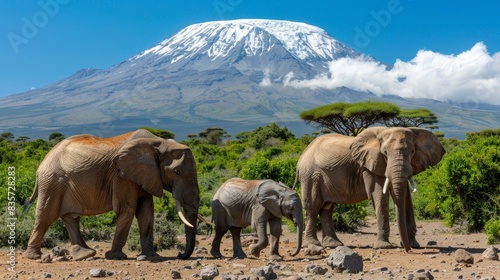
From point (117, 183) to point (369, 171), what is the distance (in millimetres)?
4922

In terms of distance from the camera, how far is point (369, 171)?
1299cm

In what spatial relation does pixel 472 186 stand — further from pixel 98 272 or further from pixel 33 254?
pixel 33 254

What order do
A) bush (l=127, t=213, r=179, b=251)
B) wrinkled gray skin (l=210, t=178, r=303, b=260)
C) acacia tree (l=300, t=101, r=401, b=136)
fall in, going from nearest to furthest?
1. wrinkled gray skin (l=210, t=178, r=303, b=260)
2. bush (l=127, t=213, r=179, b=251)
3. acacia tree (l=300, t=101, r=401, b=136)

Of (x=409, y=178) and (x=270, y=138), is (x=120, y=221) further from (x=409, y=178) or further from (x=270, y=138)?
(x=270, y=138)

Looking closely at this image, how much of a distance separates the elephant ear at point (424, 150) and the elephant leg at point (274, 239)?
127 inches

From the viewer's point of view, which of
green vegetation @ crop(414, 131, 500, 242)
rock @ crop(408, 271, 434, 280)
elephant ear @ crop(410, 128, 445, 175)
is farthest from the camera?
green vegetation @ crop(414, 131, 500, 242)

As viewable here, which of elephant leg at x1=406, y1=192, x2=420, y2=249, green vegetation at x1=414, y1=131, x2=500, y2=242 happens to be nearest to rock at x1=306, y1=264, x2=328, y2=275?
elephant leg at x1=406, y1=192, x2=420, y2=249

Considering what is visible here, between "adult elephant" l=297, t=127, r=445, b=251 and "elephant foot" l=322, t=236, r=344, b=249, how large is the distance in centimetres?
2

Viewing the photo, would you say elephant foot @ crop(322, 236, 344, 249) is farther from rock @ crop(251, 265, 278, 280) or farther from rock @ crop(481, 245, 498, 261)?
rock @ crop(251, 265, 278, 280)

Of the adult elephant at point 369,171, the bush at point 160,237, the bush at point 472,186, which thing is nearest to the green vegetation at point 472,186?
the bush at point 472,186

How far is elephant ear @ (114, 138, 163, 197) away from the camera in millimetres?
11219

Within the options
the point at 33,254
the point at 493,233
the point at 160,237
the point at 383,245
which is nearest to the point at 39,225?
the point at 33,254

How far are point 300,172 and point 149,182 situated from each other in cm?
409

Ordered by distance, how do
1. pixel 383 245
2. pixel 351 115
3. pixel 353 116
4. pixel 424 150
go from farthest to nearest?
1. pixel 353 116
2. pixel 351 115
3. pixel 424 150
4. pixel 383 245
